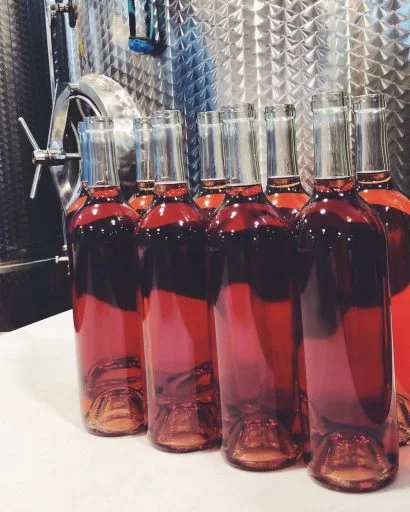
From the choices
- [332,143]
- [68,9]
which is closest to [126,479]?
[332,143]

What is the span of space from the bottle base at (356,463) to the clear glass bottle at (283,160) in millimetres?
230

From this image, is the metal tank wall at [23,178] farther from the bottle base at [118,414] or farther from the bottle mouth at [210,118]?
the bottle mouth at [210,118]

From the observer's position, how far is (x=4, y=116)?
2.51 meters

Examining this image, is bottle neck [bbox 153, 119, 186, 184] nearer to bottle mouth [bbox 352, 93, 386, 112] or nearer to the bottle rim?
the bottle rim

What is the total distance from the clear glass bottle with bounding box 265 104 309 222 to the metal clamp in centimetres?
90

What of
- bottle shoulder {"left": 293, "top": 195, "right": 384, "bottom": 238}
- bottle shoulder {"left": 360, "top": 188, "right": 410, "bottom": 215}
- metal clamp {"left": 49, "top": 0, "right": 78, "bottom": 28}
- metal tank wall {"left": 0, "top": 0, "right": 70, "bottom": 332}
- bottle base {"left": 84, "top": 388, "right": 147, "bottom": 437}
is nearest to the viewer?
bottle shoulder {"left": 293, "top": 195, "right": 384, "bottom": 238}

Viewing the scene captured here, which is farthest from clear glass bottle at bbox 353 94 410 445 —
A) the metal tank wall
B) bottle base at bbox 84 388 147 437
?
the metal tank wall

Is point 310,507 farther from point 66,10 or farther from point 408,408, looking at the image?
point 66,10

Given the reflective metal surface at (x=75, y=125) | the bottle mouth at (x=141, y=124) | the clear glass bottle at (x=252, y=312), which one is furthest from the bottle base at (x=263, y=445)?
the reflective metal surface at (x=75, y=125)

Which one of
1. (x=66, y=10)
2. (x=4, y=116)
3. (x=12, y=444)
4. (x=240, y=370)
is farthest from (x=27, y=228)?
(x=240, y=370)

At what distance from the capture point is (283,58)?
959 mm

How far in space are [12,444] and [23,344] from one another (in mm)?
553

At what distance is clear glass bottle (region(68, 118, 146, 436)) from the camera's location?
0.75 m

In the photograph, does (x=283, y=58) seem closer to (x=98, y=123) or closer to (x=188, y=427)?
(x=98, y=123)
